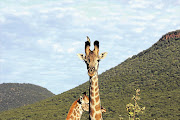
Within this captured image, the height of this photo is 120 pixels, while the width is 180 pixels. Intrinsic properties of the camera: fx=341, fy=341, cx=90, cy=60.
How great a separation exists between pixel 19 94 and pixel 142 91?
2645 inches

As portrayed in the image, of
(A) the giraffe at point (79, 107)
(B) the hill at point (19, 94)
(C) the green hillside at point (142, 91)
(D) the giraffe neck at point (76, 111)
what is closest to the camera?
(D) the giraffe neck at point (76, 111)

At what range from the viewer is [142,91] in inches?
3310

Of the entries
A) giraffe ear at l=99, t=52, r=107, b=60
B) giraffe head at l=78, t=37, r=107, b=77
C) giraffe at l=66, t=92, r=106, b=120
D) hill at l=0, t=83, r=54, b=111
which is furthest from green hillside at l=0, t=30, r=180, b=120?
giraffe head at l=78, t=37, r=107, b=77

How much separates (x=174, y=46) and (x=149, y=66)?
15.5 metres

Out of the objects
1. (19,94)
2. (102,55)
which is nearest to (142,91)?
(19,94)

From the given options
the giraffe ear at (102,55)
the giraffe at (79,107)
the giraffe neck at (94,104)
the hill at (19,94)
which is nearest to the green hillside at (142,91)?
the hill at (19,94)

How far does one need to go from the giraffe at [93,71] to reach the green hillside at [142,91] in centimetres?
5307

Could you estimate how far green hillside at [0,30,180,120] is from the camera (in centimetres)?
7062

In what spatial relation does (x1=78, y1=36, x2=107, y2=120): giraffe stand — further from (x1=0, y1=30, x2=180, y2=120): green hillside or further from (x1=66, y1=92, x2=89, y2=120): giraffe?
(x1=0, y1=30, x2=180, y2=120): green hillside

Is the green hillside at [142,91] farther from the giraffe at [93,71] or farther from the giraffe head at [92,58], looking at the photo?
the giraffe head at [92,58]

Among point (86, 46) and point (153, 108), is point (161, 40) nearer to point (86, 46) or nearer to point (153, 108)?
point (153, 108)

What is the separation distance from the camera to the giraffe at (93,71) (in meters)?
10.3

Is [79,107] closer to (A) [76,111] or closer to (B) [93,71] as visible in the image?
(A) [76,111]

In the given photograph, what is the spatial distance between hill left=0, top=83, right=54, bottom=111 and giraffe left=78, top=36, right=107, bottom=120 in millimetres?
119761
